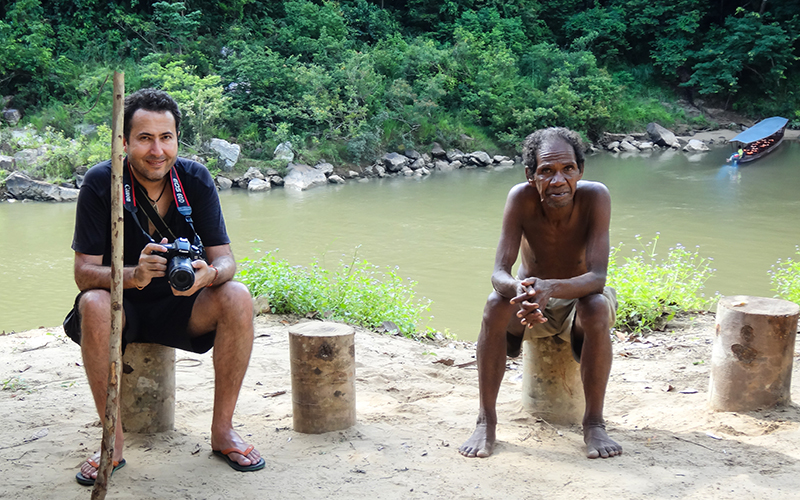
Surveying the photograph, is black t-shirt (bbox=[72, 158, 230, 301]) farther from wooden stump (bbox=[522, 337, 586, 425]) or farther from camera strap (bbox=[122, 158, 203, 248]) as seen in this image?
wooden stump (bbox=[522, 337, 586, 425])

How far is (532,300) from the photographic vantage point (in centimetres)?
261

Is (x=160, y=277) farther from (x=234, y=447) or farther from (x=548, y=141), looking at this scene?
(x=548, y=141)

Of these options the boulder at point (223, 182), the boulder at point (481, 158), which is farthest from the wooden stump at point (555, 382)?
the boulder at point (481, 158)

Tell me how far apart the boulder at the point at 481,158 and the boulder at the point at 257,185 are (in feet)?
19.0

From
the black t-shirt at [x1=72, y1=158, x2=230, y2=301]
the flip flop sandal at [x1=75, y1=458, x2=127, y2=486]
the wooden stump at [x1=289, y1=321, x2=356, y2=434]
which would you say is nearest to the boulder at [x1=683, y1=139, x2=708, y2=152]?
the wooden stump at [x1=289, y1=321, x2=356, y2=434]

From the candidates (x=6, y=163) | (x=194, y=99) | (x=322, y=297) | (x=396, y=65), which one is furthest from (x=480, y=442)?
(x=396, y=65)

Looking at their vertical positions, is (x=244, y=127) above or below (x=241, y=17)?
below

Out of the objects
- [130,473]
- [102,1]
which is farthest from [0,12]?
[130,473]

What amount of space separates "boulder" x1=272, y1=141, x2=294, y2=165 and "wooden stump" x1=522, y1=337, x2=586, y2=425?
1272cm

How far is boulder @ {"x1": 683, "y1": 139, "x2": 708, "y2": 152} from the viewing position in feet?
65.3

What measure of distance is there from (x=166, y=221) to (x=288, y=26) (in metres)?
17.6

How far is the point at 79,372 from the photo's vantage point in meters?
3.70

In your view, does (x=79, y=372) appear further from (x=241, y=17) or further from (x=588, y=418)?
(x=241, y=17)

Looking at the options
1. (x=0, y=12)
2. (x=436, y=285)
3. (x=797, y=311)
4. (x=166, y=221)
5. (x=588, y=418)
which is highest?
(x=0, y=12)
